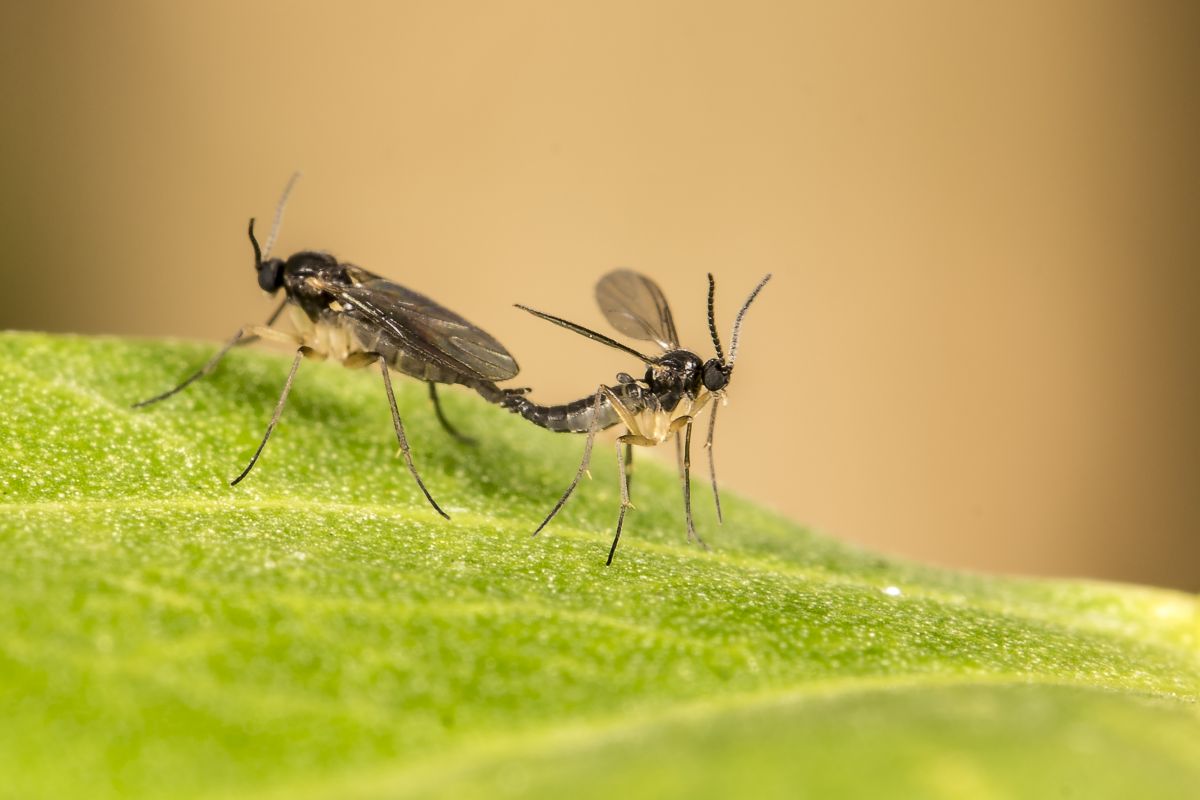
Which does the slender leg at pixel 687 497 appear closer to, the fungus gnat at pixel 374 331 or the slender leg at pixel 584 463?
the slender leg at pixel 584 463

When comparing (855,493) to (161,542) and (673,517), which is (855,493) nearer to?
(673,517)

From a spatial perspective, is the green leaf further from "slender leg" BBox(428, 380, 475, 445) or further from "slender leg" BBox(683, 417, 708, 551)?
"slender leg" BBox(428, 380, 475, 445)

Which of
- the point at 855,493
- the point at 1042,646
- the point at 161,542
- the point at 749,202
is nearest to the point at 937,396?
the point at 855,493

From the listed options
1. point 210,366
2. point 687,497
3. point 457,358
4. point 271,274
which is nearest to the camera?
point 687,497

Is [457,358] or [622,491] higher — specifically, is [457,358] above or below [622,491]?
above

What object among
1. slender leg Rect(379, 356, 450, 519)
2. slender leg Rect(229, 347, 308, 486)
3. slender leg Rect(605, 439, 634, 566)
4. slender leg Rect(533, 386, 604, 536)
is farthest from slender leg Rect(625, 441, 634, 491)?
slender leg Rect(229, 347, 308, 486)

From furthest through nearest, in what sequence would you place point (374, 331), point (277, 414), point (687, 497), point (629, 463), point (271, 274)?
point (271, 274)
point (374, 331)
point (629, 463)
point (687, 497)
point (277, 414)

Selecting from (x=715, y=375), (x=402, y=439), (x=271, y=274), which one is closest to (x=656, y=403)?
(x=715, y=375)

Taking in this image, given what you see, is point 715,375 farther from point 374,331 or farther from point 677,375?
point 374,331
